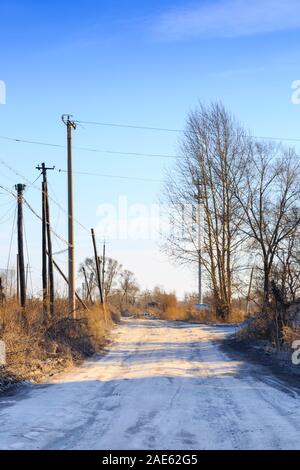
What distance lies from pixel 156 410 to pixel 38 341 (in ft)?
28.0

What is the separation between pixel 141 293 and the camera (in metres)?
112

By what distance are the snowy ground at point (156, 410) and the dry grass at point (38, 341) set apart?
0.83 metres

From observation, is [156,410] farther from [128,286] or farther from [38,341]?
[128,286]

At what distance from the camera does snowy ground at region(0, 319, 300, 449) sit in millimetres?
7129

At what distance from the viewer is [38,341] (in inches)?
670

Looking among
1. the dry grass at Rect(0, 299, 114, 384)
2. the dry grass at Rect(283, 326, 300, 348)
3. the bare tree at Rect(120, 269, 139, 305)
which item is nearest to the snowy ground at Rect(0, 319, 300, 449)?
the dry grass at Rect(0, 299, 114, 384)

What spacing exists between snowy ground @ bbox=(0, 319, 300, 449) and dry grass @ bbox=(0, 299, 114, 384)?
2.73 ft

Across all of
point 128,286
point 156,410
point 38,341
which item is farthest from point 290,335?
point 128,286

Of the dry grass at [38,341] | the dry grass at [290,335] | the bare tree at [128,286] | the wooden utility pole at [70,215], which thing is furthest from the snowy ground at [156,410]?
the bare tree at [128,286]

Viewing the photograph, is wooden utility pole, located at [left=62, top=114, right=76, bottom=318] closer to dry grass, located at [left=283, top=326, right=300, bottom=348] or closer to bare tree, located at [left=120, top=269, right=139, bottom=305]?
dry grass, located at [left=283, top=326, right=300, bottom=348]

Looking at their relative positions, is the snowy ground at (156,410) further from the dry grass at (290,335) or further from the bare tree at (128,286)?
the bare tree at (128,286)
